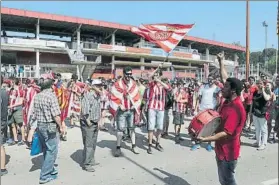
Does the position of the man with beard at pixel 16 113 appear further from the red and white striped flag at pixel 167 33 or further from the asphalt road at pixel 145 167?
the red and white striped flag at pixel 167 33

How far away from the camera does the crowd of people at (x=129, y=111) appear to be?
409 cm

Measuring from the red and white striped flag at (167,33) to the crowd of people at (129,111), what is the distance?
121cm

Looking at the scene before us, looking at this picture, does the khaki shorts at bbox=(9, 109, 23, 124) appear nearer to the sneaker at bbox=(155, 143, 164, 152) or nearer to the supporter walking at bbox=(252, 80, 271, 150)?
the sneaker at bbox=(155, 143, 164, 152)

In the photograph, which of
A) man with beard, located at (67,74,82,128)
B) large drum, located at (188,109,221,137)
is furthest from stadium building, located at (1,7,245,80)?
large drum, located at (188,109,221,137)

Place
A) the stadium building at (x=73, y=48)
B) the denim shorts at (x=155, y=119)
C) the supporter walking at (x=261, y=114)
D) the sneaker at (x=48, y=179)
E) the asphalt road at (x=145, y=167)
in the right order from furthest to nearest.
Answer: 1. the stadium building at (x=73, y=48)
2. the supporter walking at (x=261, y=114)
3. the denim shorts at (x=155, y=119)
4. the asphalt road at (x=145, y=167)
5. the sneaker at (x=48, y=179)

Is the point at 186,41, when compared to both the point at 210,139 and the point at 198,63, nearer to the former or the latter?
the point at 198,63

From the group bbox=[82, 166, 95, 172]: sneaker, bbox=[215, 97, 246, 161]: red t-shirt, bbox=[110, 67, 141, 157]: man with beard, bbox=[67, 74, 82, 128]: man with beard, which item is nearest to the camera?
bbox=[215, 97, 246, 161]: red t-shirt

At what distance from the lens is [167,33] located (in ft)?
30.2

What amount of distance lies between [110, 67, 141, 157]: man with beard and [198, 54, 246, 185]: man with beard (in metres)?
3.70

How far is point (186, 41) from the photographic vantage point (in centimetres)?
5969

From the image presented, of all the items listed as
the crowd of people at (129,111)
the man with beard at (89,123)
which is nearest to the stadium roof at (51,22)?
the crowd of people at (129,111)

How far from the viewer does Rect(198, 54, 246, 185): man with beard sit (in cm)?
395

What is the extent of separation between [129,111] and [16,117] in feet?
10.4

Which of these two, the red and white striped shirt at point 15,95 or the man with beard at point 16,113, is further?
the red and white striped shirt at point 15,95
